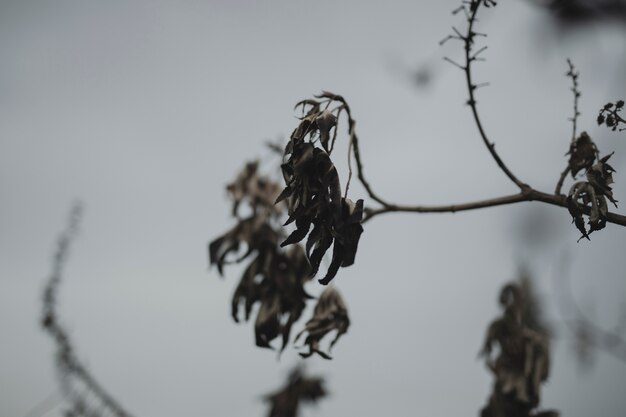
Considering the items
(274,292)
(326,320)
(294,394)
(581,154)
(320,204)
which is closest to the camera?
(320,204)

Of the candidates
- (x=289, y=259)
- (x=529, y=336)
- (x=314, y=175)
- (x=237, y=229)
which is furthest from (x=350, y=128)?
(x=529, y=336)

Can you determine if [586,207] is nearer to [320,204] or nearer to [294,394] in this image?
[320,204]

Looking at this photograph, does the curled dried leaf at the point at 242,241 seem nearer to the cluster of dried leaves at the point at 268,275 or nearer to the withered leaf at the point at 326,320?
the cluster of dried leaves at the point at 268,275

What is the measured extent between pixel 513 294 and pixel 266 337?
203 centimetres

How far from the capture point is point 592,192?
1.48 metres

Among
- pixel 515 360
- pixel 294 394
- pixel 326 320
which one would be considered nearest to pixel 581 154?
pixel 326 320

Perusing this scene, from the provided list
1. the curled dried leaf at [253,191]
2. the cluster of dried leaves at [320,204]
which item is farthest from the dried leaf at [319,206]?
the curled dried leaf at [253,191]

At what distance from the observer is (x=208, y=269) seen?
9.08 ft

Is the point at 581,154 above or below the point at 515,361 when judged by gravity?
above

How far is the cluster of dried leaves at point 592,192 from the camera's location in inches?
56.7

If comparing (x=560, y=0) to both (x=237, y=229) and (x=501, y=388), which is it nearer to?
(x=237, y=229)

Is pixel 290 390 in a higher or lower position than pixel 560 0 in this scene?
lower

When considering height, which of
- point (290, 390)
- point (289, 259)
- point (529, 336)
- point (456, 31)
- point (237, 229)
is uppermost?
point (456, 31)

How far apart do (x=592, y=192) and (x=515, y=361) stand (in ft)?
6.82
